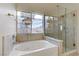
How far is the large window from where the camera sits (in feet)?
4.54

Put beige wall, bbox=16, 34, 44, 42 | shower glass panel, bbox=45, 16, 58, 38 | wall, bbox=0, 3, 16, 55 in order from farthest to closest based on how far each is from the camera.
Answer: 1. shower glass panel, bbox=45, 16, 58, 38
2. beige wall, bbox=16, 34, 44, 42
3. wall, bbox=0, 3, 16, 55

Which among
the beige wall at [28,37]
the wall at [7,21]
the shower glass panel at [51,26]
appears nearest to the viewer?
the wall at [7,21]

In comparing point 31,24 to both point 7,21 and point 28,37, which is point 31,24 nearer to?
point 28,37

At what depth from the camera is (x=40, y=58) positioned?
0.88 meters

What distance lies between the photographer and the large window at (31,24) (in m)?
1.38

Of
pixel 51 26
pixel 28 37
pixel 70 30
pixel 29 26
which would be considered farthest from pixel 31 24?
pixel 70 30

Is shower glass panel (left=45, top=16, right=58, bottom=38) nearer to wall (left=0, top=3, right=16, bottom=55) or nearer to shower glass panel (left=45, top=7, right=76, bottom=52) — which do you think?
shower glass panel (left=45, top=7, right=76, bottom=52)

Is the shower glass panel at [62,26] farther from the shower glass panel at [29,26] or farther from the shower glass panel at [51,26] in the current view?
the shower glass panel at [29,26]

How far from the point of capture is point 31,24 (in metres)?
1.42

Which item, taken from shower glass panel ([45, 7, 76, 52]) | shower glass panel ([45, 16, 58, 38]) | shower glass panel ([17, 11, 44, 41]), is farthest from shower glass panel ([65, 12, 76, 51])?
shower glass panel ([17, 11, 44, 41])

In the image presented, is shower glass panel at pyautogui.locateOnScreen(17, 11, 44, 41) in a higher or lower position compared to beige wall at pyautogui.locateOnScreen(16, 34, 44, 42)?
higher

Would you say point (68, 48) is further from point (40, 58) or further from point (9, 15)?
point (9, 15)

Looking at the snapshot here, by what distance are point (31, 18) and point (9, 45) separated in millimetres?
439

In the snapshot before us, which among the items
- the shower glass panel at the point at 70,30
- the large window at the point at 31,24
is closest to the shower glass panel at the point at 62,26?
the shower glass panel at the point at 70,30
